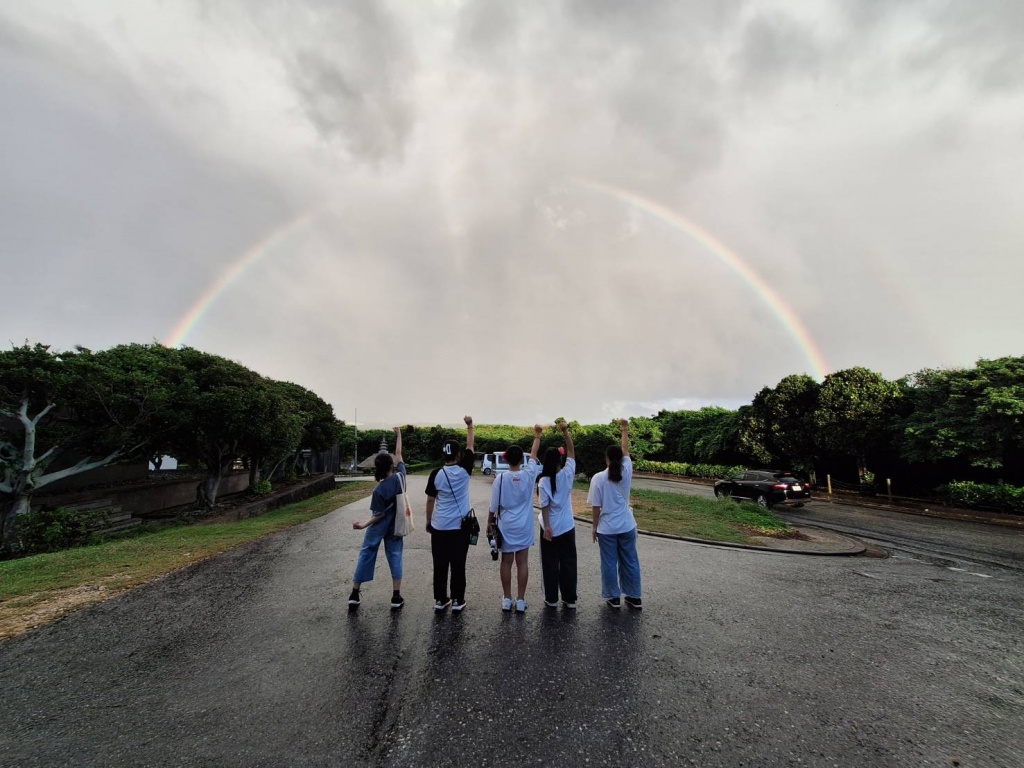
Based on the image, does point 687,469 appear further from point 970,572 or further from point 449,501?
point 449,501

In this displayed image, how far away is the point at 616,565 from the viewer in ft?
16.4

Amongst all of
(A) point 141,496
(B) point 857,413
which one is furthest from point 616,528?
(B) point 857,413

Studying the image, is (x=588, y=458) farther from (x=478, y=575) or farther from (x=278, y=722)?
(x=278, y=722)

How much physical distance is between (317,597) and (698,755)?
4580 mm

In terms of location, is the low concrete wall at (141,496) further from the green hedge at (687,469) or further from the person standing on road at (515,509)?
the green hedge at (687,469)

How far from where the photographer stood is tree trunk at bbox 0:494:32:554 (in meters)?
9.90

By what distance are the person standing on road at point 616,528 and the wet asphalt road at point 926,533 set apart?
25.3 feet

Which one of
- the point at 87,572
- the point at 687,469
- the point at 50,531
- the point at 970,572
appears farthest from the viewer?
the point at 687,469

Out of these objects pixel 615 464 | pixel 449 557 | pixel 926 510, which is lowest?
pixel 926 510

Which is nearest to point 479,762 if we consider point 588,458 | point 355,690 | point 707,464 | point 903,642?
point 355,690

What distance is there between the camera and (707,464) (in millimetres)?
32938

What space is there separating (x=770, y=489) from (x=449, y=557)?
15277mm

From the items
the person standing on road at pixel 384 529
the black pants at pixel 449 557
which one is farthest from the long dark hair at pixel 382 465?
the black pants at pixel 449 557

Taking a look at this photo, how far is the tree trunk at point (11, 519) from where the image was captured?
990 cm
